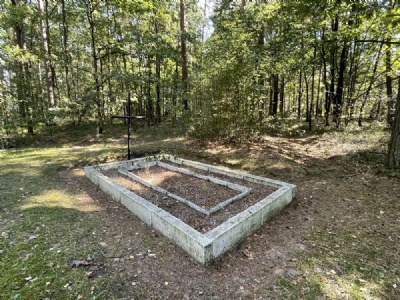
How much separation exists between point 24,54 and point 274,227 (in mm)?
10519

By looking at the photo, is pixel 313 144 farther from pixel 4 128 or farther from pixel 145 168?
pixel 4 128

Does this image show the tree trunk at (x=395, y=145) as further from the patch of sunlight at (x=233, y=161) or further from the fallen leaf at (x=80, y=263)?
the fallen leaf at (x=80, y=263)

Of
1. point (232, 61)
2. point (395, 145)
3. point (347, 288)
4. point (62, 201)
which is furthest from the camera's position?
point (232, 61)

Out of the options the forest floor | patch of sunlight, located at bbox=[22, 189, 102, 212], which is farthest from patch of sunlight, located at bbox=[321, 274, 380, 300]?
patch of sunlight, located at bbox=[22, 189, 102, 212]

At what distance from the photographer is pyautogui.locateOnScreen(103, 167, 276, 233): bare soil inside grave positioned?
282 centimetres

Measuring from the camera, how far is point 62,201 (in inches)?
137

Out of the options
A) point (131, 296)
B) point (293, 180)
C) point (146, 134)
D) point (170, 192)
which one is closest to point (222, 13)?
point (146, 134)

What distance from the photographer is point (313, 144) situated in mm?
7480

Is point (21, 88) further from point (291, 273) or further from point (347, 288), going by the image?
point (347, 288)

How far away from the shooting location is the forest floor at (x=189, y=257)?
1.87m

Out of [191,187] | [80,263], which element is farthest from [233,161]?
[80,263]

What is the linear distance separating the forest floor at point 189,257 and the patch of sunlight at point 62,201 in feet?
0.05

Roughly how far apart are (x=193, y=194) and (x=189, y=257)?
1.39 metres

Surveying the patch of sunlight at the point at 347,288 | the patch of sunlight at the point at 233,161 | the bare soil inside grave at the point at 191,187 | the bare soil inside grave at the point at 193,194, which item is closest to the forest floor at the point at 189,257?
the patch of sunlight at the point at 347,288
